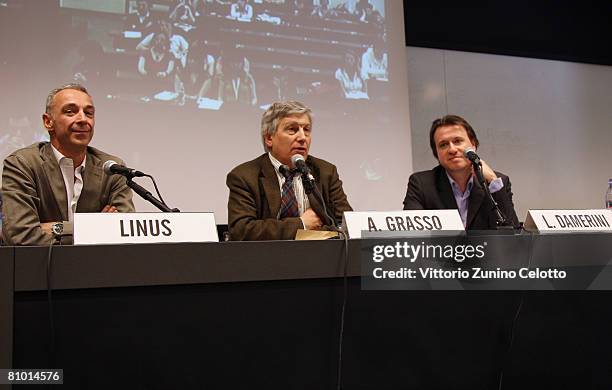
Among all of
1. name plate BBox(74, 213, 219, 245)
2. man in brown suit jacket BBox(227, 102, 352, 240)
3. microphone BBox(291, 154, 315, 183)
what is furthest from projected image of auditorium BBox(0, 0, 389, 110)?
name plate BBox(74, 213, 219, 245)

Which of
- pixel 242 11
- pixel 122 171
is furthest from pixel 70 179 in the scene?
pixel 242 11

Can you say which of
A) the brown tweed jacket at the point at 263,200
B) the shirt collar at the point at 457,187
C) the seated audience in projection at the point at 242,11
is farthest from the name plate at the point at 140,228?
the seated audience in projection at the point at 242,11

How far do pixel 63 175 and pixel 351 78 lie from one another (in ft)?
7.14

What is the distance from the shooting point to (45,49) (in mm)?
3205

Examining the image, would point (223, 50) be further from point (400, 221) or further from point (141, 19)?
point (400, 221)

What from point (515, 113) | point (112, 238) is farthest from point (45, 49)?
point (515, 113)

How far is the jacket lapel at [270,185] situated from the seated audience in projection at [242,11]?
1622 millimetres

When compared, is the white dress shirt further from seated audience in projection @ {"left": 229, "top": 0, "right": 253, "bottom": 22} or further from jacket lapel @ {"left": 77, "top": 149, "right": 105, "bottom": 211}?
seated audience in projection @ {"left": 229, "top": 0, "right": 253, "bottom": 22}

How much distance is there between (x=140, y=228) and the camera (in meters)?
1.27

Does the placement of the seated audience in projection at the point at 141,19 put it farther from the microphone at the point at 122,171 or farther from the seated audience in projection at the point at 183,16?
the microphone at the point at 122,171

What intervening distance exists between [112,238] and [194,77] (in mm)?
2384

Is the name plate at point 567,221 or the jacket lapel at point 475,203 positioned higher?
the jacket lapel at point 475,203

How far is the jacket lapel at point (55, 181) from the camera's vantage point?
6.66 ft

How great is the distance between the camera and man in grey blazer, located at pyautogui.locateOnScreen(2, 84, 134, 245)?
1950mm
